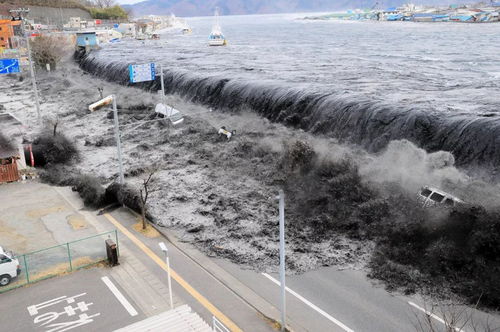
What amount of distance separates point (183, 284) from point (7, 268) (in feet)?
23.1

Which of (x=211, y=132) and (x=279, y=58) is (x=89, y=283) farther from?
(x=279, y=58)

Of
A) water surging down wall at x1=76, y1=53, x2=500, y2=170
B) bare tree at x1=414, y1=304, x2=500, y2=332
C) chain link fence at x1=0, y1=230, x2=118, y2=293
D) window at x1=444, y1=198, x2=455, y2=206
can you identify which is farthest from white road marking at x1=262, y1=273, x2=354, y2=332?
water surging down wall at x1=76, y1=53, x2=500, y2=170

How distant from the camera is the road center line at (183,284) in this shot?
17247 millimetres

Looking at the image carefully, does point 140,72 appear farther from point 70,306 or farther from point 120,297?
point 70,306

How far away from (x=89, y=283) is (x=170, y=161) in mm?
19777

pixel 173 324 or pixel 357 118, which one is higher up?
pixel 357 118

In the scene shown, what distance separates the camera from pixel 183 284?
19.9 metres

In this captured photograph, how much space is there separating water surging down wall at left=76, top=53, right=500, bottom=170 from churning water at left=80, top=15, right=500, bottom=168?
71 mm

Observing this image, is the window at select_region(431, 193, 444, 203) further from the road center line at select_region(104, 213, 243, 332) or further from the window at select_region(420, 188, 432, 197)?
the road center line at select_region(104, 213, 243, 332)

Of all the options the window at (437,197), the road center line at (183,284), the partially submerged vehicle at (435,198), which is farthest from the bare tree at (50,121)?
the window at (437,197)

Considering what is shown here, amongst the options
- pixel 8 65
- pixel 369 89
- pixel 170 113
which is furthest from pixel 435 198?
pixel 8 65

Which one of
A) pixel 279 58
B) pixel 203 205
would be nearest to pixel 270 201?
pixel 203 205

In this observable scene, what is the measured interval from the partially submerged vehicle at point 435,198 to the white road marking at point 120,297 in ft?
52.1

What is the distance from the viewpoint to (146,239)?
24.3 meters
